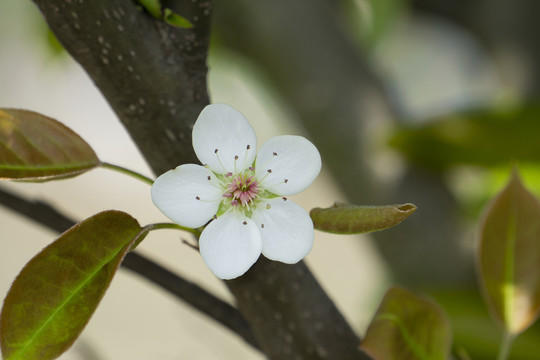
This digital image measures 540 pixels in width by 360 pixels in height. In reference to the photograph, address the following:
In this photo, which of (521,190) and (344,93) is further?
(344,93)

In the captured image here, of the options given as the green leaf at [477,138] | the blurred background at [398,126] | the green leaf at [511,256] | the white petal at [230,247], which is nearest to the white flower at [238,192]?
the white petal at [230,247]

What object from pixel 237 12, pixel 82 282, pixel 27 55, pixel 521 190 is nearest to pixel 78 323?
pixel 82 282

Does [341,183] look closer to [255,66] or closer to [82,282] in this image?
[255,66]

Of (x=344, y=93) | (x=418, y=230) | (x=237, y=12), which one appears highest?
(x=237, y=12)

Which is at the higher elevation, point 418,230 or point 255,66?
point 255,66

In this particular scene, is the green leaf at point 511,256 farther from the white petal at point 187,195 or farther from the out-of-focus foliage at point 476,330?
the out-of-focus foliage at point 476,330

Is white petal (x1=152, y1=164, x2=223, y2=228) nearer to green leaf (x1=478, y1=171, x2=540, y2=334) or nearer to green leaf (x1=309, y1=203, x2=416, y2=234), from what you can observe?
green leaf (x1=309, y1=203, x2=416, y2=234)

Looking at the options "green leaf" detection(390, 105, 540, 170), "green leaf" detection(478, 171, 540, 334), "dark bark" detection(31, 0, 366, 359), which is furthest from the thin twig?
"green leaf" detection(390, 105, 540, 170)

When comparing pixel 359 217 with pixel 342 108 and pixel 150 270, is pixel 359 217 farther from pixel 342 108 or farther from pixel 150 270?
pixel 342 108

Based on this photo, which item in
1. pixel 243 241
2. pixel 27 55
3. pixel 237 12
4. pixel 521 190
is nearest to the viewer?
pixel 243 241
